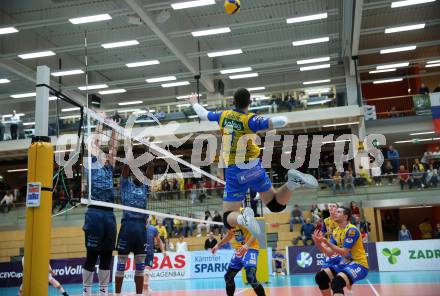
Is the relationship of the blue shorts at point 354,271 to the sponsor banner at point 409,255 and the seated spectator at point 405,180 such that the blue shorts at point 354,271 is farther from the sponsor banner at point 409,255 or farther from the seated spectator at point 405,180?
the seated spectator at point 405,180

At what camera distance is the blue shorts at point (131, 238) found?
24.6 ft

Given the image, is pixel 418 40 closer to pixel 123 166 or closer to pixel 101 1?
pixel 101 1

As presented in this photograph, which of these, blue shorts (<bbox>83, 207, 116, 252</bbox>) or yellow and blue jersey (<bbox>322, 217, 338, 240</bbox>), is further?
yellow and blue jersey (<bbox>322, 217, 338, 240</bbox>)

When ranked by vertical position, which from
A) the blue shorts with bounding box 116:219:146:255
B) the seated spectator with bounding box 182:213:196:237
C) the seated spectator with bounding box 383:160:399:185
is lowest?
the blue shorts with bounding box 116:219:146:255

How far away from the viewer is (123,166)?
7793mm

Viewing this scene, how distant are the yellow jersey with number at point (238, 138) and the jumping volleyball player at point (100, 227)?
6.90 ft

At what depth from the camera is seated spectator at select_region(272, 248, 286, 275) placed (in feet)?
59.7

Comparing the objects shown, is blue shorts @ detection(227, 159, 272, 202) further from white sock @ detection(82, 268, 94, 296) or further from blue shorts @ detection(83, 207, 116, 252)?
white sock @ detection(82, 268, 94, 296)

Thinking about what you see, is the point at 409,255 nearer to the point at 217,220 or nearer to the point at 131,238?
the point at 217,220

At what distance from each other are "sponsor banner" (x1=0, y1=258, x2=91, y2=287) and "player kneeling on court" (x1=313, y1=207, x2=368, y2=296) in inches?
581

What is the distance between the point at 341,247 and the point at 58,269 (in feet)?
51.2

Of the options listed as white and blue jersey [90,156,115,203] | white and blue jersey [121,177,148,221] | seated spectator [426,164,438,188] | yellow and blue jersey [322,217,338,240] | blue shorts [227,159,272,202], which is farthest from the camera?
seated spectator [426,164,438,188]

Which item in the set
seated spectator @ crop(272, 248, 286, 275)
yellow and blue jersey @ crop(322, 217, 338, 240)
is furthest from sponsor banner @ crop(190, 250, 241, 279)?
yellow and blue jersey @ crop(322, 217, 338, 240)

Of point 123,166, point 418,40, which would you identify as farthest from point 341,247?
point 418,40
